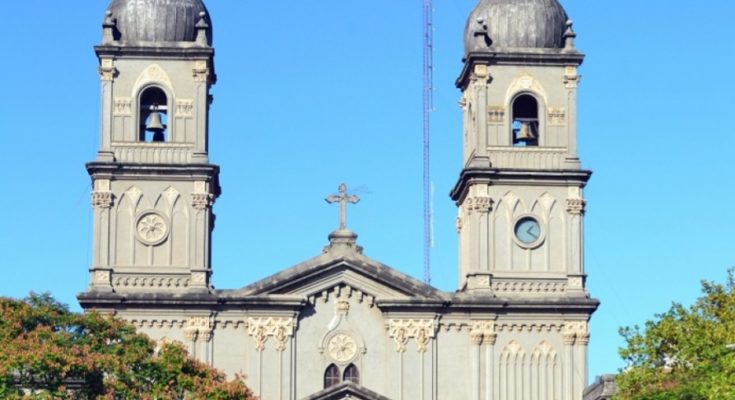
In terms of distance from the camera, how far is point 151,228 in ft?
242

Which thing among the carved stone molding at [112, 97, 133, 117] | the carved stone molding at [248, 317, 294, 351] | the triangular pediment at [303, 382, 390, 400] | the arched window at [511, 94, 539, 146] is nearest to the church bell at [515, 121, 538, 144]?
the arched window at [511, 94, 539, 146]

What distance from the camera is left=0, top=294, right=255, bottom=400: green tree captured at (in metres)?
58.8

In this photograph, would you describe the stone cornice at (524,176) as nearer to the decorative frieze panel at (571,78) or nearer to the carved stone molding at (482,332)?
the decorative frieze panel at (571,78)

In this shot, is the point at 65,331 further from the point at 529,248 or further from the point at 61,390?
the point at 529,248

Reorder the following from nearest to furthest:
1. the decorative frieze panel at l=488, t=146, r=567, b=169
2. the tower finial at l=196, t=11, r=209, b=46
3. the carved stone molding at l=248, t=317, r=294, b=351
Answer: the carved stone molding at l=248, t=317, r=294, b=351, the tower finial at l=196, t=11, r=209, b=46, the decorative frieze panel at l=488, t=146, r=567, b=169

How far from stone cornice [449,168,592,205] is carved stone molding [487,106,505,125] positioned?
180 centimetres

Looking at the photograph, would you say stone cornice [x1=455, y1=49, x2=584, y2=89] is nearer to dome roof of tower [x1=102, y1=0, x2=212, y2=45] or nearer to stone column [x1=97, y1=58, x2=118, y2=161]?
dome roof of tower [x1=102, y1=0, x2=212, y2=45]

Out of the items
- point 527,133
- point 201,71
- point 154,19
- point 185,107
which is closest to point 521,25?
point 527,133

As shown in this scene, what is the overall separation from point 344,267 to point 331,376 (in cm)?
370

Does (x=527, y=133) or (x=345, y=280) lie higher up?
(x=527, y=133)

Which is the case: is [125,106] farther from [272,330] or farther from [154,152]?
[272,330]

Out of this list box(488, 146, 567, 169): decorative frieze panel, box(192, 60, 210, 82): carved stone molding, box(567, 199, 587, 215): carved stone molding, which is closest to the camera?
box(192, 60, 210, 82): carved stone molding

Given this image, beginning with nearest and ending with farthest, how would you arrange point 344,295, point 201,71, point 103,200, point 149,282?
point 149,282
point 103,200
point 344,295
point 201,71

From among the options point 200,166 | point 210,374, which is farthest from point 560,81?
point 210,374
